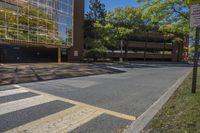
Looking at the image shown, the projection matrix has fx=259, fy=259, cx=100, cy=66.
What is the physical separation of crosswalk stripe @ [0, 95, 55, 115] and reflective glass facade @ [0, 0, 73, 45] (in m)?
24.5

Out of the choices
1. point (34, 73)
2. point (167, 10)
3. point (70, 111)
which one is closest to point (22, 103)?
point (70, 111)

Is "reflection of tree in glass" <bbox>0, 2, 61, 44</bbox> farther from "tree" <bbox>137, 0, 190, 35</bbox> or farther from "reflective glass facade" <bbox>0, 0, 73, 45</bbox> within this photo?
"tree" <bbox>137, 0, 190, 35</bbox>

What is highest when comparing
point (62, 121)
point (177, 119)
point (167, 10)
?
point (167, 10)

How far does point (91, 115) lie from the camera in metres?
6.61

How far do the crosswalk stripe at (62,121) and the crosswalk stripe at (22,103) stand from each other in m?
1.26

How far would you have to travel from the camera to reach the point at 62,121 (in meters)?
5.97

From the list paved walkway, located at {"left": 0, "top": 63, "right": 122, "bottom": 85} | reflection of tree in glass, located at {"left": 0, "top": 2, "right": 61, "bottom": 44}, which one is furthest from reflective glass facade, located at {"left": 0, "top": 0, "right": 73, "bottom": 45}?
paved walkway, located at {"left": 0, "top": 63, "right": 122, "bottom": 85}

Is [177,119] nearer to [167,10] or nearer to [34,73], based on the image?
[167,10]

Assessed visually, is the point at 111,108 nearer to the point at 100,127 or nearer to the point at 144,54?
the point at 100,127

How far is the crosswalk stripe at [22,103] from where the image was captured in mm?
6995

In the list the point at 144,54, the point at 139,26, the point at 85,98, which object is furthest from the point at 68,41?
the point at 85,98

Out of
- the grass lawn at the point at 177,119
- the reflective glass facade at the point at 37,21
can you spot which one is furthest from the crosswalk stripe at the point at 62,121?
the reflective glass facade at the point at 37,21

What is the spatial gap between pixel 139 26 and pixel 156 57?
14597 mm

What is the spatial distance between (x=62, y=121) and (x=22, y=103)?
2.33 meters
